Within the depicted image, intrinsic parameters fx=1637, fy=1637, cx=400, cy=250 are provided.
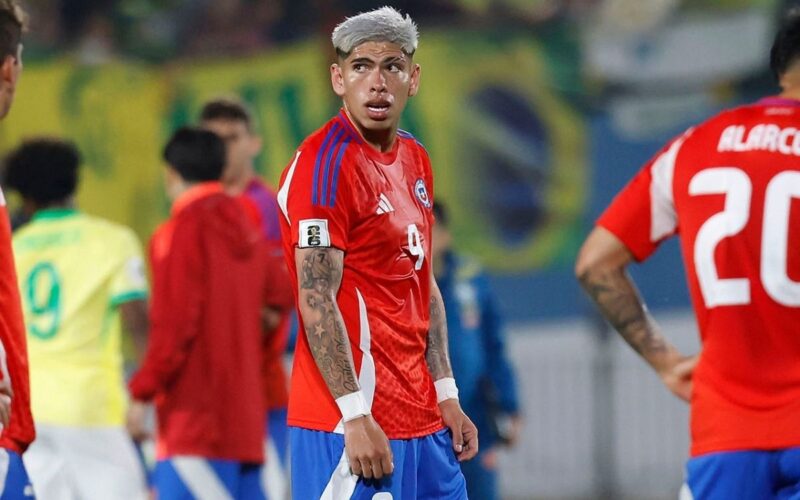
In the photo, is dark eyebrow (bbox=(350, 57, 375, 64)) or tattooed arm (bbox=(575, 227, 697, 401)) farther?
tattooed arm (bbox=(575, 227, 697, 401))

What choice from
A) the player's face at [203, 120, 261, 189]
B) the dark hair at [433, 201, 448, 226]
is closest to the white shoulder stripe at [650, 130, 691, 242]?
the dark hair at [433, 201, 448, 226]

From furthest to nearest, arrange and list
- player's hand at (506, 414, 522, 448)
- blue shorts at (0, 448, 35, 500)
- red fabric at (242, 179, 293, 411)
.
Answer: player's hand at (506, 414, 522, 448)
red fabric at (242, 179, 293, 411)
blue shorts at (0, 448, 35, 500)

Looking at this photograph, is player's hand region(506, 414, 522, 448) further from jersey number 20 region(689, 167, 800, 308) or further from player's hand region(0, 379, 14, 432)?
player's hand region(0, 379, 14, 432)

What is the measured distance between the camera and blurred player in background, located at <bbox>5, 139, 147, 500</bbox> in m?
6.89

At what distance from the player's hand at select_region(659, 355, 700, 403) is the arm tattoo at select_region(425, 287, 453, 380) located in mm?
636

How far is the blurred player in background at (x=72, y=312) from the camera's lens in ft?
22.6

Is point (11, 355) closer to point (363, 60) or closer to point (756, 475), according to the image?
point (363, 60)

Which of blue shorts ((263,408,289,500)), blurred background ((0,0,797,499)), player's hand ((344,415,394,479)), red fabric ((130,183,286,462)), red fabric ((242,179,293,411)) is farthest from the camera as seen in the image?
blurred background ((0,0,797,499))

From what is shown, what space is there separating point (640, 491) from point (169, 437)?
247 inches

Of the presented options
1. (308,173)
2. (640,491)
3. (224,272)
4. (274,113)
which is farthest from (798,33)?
(274,113)

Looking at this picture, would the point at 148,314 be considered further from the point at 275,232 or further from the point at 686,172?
the point at 686,172

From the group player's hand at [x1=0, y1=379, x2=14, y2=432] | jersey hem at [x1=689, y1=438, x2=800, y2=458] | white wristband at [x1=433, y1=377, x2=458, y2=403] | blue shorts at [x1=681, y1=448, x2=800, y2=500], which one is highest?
player's hand at [x1=0, y1=379, x2=14, y2=432]

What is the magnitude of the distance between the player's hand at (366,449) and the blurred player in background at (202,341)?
8.71ft

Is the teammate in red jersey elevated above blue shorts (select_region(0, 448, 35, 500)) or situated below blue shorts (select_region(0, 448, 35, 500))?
above
